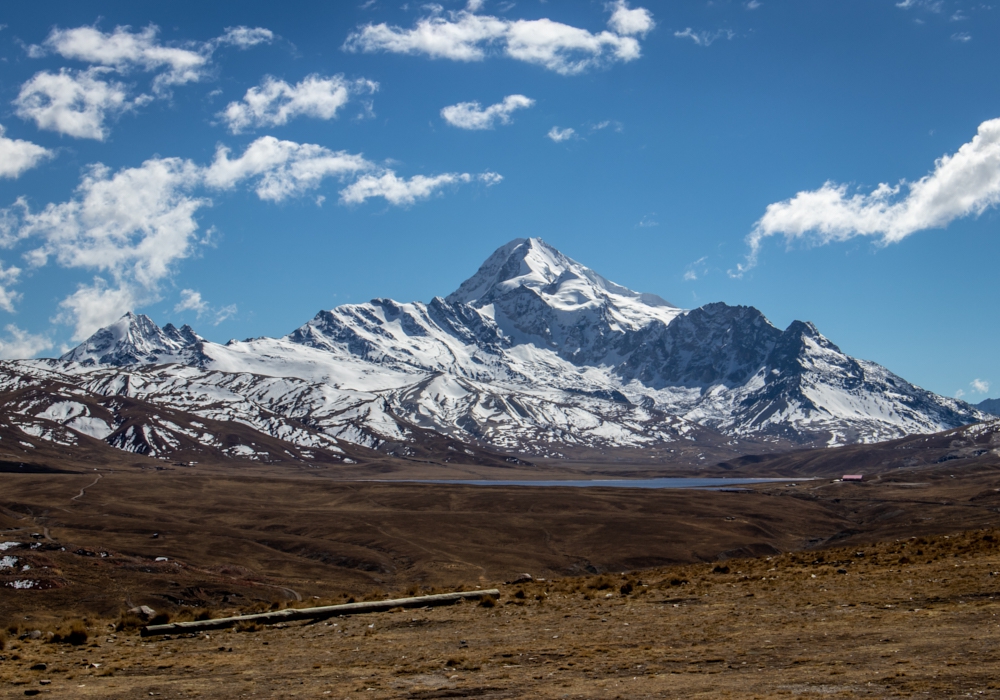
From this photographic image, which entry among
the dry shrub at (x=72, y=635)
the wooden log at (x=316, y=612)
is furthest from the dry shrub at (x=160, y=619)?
the dry shrub at (x=72, y=635)

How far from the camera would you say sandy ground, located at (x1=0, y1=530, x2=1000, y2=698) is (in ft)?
50.5

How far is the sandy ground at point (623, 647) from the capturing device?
1538 centimetres

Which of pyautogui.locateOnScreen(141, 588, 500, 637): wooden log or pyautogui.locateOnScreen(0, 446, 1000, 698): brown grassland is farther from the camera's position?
pyautogui.locateOnScreen(141, 588, 500, 637): wooden log

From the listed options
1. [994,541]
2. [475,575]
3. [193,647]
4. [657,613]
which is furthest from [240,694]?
[475,575]

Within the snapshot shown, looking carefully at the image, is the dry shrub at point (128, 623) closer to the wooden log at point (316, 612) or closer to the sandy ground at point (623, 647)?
the sandy ground at point (623, 647)

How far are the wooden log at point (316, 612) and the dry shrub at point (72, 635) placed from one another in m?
1.57

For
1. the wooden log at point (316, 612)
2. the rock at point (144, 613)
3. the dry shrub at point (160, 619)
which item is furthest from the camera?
the rock at point (144, 613)

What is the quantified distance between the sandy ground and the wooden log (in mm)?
616

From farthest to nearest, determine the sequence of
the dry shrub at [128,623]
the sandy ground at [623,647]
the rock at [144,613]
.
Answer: the rock at [144,613] → the dry shrub at [128,623] → the sandy ground at [623,647]

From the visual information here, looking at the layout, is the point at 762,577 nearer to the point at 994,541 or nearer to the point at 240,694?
the point at 994,541

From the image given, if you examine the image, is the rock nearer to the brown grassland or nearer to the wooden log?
the brown grassland

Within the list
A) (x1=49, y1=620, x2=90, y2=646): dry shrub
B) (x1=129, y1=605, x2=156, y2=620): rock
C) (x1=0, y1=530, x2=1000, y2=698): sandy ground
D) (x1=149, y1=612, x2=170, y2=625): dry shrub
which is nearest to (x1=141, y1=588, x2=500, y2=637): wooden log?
(x1=0, y1=530, x2=1000, y2=698): sandy ground

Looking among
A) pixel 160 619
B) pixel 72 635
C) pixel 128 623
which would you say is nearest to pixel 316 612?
pixel 160 619

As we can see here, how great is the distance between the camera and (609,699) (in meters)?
14.5
